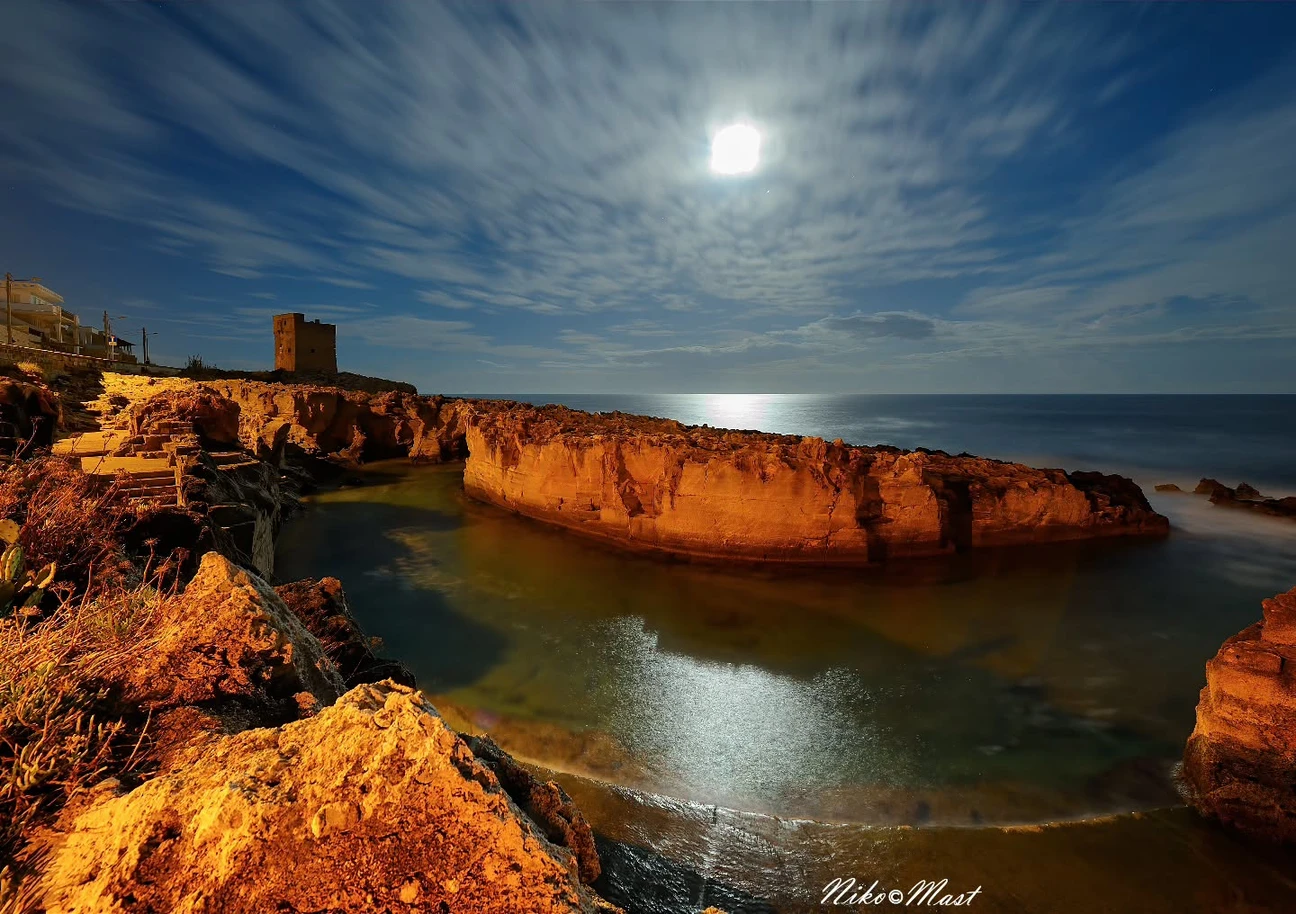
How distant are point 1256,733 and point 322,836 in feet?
23.6

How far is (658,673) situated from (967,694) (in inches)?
163

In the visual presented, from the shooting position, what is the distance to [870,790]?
17.6 ft

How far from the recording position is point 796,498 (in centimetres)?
1191

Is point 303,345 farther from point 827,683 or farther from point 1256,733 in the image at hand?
point 1256,733

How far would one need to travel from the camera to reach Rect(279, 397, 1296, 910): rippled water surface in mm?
5344

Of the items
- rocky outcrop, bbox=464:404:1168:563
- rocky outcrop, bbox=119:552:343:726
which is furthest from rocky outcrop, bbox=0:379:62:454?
rocky outcrop, bbox=464:404:1168:563

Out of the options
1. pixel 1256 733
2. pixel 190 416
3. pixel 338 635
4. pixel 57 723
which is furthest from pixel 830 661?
pixel 190 416

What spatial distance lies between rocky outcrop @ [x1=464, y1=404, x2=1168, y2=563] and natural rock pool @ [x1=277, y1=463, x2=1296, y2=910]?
77 centimetres

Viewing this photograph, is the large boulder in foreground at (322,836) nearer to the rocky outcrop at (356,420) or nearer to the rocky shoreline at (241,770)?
the rocky shoreline at (241,770)

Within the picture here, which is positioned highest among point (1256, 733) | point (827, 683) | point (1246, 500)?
point (1246, 500)

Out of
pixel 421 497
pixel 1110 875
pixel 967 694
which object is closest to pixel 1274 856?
pixel 1110 875

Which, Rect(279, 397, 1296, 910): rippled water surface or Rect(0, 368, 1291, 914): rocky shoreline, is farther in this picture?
Rect(279, 397, 1296, 910): rippled water surface

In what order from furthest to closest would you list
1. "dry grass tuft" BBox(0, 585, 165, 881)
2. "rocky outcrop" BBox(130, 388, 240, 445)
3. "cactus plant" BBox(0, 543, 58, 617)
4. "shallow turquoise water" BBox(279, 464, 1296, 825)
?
"rocky outcrop" BBox(130, 388, 240, 445) → "shallow turquoise water" BBox(279, 464, 1296, 825) → "cactus plant" BBox(0, 543, 58, 617) → "dry grass tuft" BBox(0, 585, 165, 881)

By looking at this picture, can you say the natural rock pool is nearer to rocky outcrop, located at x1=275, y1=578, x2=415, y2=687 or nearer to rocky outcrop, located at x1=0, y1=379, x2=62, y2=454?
rocky outcrop, located at x1=275, y1=578, x2=415, y2=687
